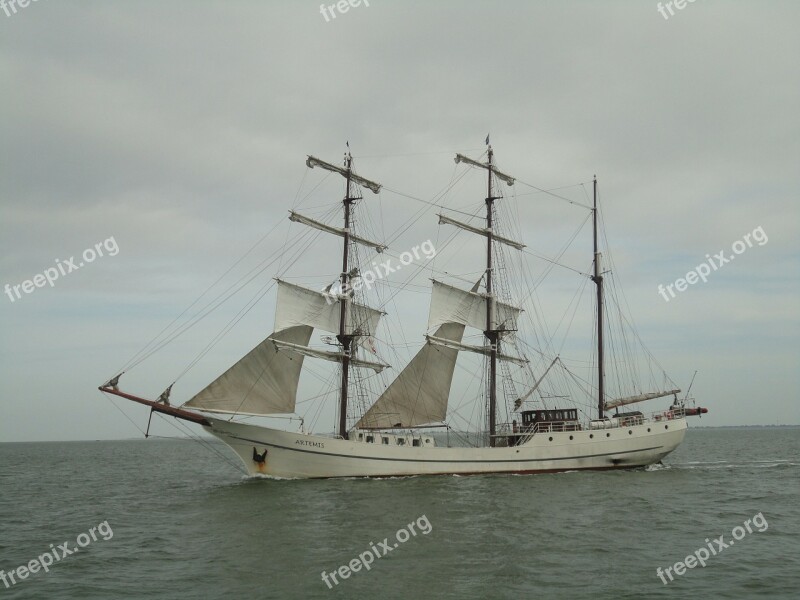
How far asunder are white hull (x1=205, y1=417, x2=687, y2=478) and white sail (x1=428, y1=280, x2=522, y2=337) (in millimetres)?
8934

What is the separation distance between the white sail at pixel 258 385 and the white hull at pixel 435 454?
3.67ft

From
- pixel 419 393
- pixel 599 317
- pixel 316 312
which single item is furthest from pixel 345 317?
pixel 599 317

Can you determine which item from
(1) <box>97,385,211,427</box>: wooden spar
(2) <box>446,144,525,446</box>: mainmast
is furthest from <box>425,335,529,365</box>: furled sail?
(1) <box>97,385,211,427</box>: wooden spar

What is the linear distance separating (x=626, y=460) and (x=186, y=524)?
27287 mm

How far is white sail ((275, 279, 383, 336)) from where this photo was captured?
34.1 meters

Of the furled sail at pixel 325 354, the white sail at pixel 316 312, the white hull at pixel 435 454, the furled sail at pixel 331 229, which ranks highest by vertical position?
the furled sail at pixel 331 229

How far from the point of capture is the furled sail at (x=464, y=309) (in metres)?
39.4

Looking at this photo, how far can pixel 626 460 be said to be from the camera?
37.2 meters

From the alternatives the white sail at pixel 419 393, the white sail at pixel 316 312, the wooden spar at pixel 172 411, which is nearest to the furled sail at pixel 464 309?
the white sail at pixel 419 393

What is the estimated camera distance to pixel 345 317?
36062 mm

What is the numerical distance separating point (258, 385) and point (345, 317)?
722 centimetres

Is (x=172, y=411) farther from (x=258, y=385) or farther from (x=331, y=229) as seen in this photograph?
(x=331, y=229)

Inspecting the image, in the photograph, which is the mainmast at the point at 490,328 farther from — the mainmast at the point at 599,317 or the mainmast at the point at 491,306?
the mainmast at the point at 599,317

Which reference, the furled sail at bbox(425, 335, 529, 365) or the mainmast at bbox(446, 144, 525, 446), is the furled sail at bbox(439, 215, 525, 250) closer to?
the mainmast at bbox(446, 144, 525, 446)
